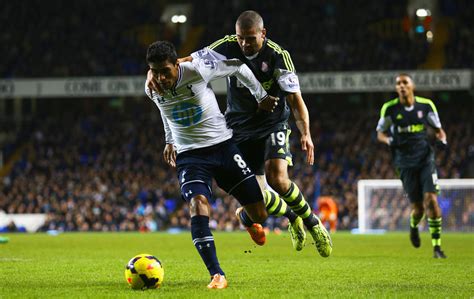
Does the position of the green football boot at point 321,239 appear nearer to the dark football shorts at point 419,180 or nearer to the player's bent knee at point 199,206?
the player's bent knee at point 199,206

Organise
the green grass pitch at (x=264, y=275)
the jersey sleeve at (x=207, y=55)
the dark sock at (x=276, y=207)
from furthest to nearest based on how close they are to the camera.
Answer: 1. the dark sock at (x=276, y=207)
2. the jersey sleeve at (x=207, y=55)
3. the green grass pitch at (x=264, y=275)

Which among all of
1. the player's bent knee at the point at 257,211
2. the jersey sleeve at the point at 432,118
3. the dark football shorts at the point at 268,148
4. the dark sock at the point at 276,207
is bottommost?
the player's bent knee at the point at 257,211

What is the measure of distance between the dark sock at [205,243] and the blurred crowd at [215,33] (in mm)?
26293

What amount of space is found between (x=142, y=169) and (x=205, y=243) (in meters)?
24.4

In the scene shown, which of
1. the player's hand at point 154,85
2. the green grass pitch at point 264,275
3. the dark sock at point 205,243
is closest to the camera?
the green grass pitch at point 264,275

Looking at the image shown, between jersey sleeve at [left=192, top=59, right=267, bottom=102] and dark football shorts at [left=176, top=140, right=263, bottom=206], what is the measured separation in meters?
0.56

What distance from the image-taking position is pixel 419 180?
1216cm

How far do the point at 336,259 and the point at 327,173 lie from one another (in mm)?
17305

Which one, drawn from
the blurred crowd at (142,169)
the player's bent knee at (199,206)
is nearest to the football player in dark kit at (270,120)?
the player's bent knee at (199,206)

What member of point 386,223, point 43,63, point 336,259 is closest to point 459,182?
point 386,223

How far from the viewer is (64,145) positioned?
33438 mm

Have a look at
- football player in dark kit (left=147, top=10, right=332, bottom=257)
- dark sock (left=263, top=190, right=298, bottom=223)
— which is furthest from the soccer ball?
dark sock (left=263, top=190, right=298, bottom=223)

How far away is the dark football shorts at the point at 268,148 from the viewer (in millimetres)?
8531

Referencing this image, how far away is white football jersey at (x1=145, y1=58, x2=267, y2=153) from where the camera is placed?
22.8 ft
